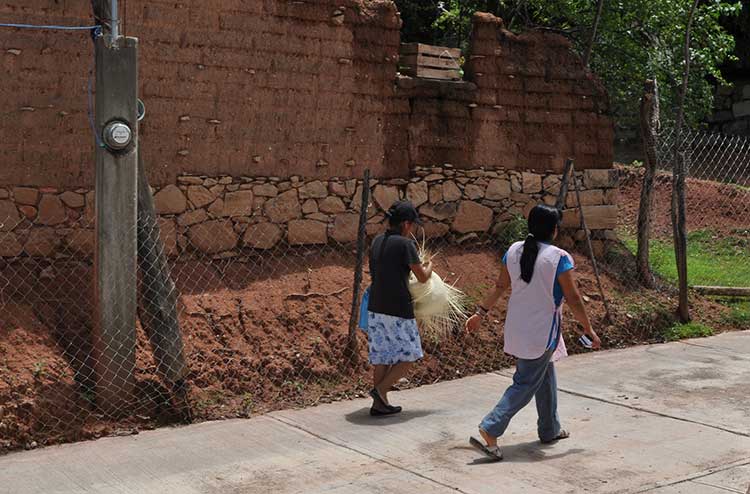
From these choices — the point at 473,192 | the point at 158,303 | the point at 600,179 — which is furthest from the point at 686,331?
the point at 158,303

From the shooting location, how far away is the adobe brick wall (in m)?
7.53

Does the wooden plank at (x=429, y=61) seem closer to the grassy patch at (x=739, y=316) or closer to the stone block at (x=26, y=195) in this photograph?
the grassy patch at (x=739, y=316)

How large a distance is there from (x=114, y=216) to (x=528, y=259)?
108 inches

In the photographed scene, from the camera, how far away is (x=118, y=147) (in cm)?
681

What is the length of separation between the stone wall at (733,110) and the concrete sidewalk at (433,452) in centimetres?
1356

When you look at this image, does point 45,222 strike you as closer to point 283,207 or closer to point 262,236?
point 262,236

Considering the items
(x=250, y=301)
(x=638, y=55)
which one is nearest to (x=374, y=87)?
(x=250, y=301)

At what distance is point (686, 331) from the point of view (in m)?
9.94

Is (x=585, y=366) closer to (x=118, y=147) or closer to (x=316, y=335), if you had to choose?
(x=316, y=335)

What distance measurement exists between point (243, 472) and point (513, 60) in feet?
19.3

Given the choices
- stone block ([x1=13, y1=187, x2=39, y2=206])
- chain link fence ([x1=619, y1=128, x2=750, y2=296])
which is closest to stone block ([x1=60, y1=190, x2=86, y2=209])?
stone block ([x1=13, y1=187, x2=39, y2=206])

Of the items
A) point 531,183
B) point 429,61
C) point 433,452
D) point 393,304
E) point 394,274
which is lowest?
point 433,452

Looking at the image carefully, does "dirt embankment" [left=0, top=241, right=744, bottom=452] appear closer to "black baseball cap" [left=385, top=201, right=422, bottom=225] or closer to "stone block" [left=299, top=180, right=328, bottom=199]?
"stone block" [left=299, top=180, right=328, bottom=199]

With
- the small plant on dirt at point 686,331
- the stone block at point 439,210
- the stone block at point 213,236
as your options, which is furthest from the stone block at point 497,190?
the stone block at point 213,236
